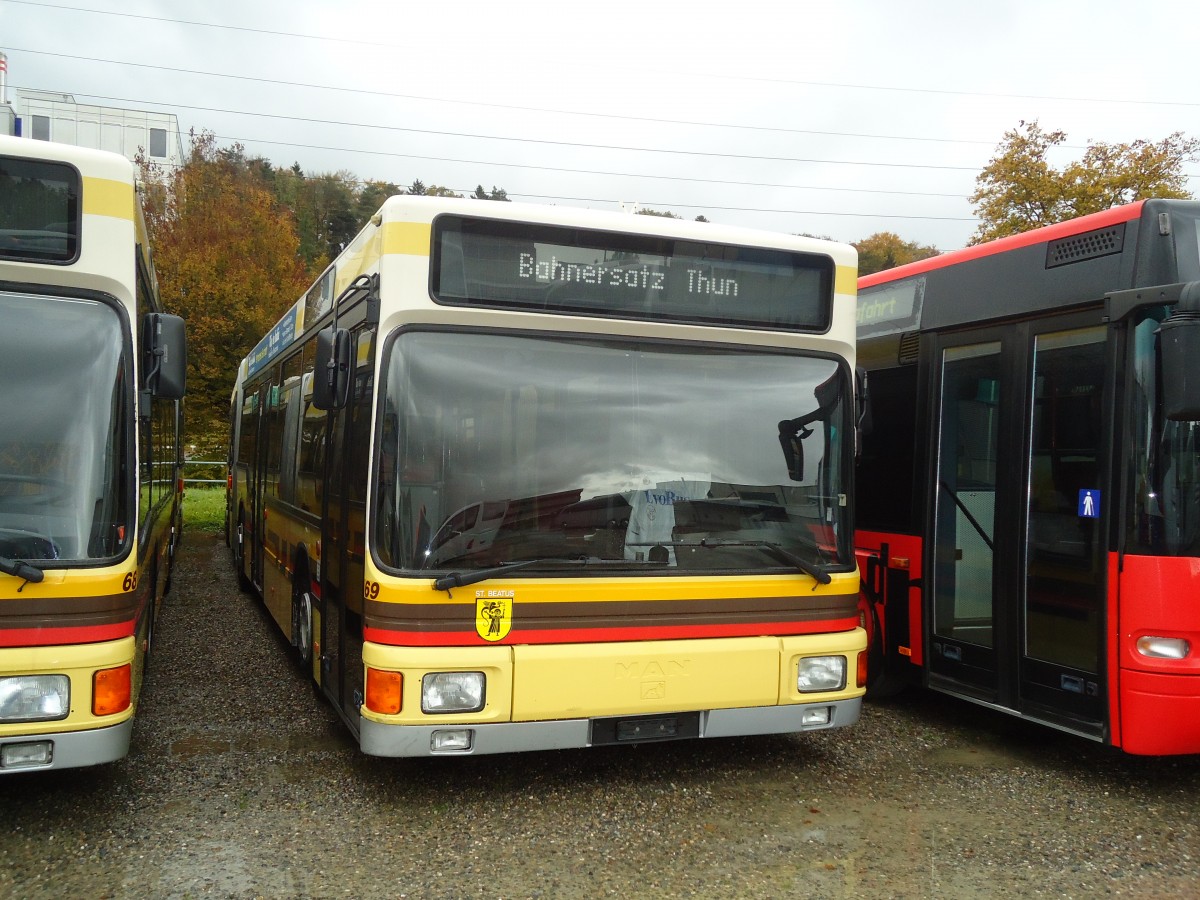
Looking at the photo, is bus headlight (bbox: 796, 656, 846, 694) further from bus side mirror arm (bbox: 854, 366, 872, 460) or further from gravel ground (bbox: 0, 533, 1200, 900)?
bus side mirror arm (bbox: 854, 366, 872, 460)

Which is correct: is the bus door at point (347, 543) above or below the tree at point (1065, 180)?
below

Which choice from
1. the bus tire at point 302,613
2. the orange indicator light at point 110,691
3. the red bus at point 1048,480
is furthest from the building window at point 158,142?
the orange indicator light at point 110,691

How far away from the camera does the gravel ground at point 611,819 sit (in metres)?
4.45

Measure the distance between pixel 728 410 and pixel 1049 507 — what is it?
6.40ft

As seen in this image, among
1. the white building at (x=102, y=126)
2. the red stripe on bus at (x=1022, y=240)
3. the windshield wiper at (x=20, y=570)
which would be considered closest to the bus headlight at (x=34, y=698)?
the windshield wiper at (x=20, y=570)

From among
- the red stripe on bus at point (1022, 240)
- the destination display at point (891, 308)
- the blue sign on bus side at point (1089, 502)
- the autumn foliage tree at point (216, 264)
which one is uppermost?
the autumn foliage tree at point (216, 264)

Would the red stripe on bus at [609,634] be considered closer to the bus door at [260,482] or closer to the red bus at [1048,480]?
the red bus at [1048,480]

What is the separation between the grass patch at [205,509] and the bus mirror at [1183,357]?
1903 cm

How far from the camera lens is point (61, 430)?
451cm

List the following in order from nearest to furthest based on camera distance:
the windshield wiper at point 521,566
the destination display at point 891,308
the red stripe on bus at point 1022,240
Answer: the windshield wiper at point 521,566 < the red stripe on bus at point 1022,240 < the destination display at point 891,308

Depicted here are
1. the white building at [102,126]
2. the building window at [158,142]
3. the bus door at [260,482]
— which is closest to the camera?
the bus door at [260,482]

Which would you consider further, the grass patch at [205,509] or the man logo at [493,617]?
the grass patch at [205,509]

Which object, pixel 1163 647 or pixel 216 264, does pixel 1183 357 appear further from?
pixel 216 264

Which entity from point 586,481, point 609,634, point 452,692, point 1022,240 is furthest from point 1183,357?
point 452,692
